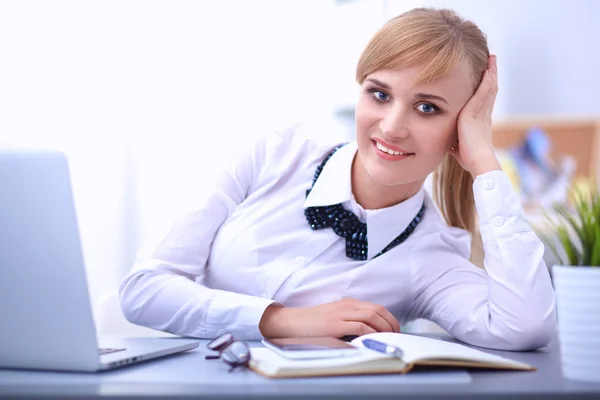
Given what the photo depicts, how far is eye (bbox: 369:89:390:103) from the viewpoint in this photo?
5.08 ft

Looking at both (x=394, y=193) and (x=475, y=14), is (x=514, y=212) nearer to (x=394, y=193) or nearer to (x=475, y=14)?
(x=394, y=193)

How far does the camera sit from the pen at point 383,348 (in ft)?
3.40

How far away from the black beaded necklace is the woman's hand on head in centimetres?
22

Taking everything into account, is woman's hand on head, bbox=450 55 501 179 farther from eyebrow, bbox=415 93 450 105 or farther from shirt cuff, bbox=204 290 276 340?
shirt cuff, bbox=204 290 276 340

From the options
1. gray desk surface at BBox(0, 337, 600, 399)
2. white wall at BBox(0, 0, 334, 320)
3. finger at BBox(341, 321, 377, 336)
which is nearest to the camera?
gray desk surface at BBox(0, 337, 600, 399)

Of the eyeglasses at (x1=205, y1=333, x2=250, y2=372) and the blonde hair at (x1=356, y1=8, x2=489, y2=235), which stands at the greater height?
the blonde hair at (x1=356, y1=8, x2=489, y2=235)

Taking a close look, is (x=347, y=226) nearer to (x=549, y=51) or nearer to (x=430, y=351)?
Answer: (x=430, y=351)

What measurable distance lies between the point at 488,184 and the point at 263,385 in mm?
733

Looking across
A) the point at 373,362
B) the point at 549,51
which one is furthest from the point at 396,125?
the point at 549,51

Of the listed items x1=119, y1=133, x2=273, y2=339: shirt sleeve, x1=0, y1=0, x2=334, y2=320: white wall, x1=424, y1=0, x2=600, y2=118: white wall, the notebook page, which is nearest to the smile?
x1=119, y1=133, x2=273, y2=339: shirt sleeve

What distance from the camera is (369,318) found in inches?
54.1

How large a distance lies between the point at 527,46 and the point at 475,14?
0.36 m

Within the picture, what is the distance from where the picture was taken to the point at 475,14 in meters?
3.71

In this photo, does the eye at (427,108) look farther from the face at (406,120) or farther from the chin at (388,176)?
the chin at (388,176)
